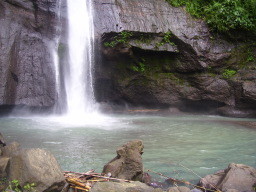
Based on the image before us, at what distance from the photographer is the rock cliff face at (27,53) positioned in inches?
385

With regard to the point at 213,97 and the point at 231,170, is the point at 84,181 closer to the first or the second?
the point at 231,170

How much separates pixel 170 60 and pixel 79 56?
3913 millimetres

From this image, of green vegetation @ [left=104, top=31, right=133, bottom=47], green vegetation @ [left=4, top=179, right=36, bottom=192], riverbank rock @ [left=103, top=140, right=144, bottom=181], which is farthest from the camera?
green vegetation @ [left=104, top=31, right=133, bottom=47]

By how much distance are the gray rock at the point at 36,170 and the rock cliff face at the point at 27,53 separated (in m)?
7.43

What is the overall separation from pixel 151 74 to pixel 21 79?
5.42 m

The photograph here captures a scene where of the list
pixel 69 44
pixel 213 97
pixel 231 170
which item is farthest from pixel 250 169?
pixel 69 44

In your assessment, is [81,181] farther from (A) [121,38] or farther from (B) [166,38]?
(B) [166,38]

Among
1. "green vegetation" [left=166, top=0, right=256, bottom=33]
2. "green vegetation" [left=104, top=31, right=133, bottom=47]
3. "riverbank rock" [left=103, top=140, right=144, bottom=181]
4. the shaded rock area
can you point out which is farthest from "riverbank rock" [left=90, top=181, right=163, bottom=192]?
"green vegetation" [left=166, top=0, right=256, bottom=33]

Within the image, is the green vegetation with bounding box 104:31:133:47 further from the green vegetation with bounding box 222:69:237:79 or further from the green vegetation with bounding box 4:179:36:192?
the green vegetation with bounding box 4:179:36:192

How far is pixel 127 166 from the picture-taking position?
138 inches

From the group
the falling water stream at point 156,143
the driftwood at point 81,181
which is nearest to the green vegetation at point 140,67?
the falling water stream at point 156,143

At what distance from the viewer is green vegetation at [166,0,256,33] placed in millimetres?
11539

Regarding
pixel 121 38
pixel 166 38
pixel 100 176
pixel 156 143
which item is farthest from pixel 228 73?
pixel 100 176

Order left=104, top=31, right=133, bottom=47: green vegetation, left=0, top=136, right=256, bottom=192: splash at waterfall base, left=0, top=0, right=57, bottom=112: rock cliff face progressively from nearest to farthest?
left=0, top=136, right=256, bottom=192: splash at waterfall base
left=0, top=0, right=57, bottom=112: rock cliff face
left=104, top=31, right=133, bottom=47: green vegetation
